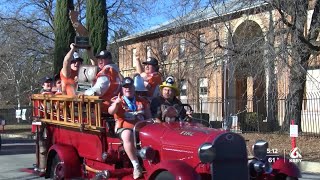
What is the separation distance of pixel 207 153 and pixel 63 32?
20537mm

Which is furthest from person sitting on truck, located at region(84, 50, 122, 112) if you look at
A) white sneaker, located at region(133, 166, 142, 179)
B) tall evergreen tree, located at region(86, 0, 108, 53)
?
tall evergreen tree, located at region(86, 0, 108, 53)

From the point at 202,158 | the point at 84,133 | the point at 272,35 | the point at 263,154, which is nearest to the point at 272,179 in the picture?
the point at 263,154

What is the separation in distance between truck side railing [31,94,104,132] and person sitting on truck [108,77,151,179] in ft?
1.21

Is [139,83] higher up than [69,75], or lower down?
lower down

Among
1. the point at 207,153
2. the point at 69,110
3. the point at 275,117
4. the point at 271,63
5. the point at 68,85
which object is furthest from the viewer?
the point at 275,117

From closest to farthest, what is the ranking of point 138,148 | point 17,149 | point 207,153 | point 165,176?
point 207,153
point 165,176
point 138,148
point 17,149

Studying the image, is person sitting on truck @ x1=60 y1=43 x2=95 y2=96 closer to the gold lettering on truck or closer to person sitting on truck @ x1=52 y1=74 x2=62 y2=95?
person sitting on truck @ x1=52 y1=74 x2=62 y2=95

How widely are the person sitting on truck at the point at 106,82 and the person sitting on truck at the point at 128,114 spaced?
1.14 feet

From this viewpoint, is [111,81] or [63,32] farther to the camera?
[63,32]

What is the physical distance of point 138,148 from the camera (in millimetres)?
7539

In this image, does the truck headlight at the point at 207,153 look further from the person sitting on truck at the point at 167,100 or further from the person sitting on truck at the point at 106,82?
the person sitting on truck at the point at 106,82

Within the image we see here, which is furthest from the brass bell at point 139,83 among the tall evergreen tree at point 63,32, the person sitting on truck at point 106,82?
the tall evergreen tree at point 63,32

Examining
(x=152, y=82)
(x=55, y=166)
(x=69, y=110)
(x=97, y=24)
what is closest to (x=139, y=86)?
(x=152, y=82)

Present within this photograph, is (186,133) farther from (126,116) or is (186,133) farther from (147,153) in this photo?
(126,116)
